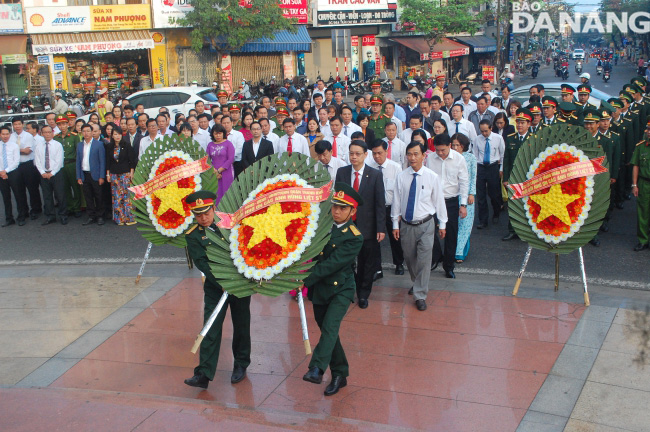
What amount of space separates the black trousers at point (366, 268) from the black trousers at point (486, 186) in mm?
3477

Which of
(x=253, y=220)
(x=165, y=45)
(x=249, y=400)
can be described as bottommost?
(x=249, y=400)

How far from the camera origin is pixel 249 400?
18.4ft

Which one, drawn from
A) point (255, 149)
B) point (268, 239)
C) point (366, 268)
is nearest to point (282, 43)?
point (255, 149)

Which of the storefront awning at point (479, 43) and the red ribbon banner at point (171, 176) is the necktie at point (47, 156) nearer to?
the red ribbon banner at point (171, 176)

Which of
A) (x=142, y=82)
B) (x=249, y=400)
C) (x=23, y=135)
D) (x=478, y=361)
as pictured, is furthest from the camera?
(x=142, y=82)

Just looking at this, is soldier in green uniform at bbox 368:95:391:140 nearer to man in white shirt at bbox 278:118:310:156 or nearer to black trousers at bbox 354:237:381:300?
man in white shirt at bbox 278:118:310:156

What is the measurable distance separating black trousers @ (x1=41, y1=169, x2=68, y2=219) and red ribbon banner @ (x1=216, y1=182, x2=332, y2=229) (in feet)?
24.7

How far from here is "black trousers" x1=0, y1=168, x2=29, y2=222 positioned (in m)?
12.2

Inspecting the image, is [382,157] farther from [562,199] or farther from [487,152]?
[487,152]

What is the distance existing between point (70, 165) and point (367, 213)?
23.7 feet

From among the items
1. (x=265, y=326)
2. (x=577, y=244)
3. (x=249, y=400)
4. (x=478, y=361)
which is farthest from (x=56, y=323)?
(x=577, y=244)

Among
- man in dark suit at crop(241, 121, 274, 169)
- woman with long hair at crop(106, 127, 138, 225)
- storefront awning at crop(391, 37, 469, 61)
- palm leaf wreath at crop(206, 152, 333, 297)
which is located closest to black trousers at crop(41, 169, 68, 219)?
woman with long hair at crop(106, 127, 138, 225)

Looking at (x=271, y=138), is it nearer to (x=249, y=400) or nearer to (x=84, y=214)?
(x=84, y=214)

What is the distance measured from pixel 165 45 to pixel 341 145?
25.3 m
